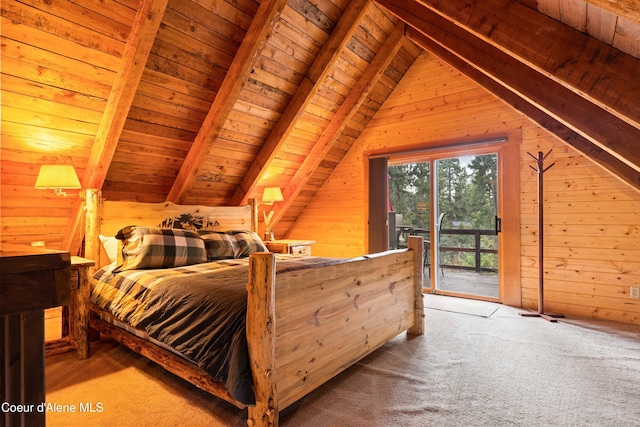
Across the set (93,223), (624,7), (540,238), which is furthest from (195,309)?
(540,238)

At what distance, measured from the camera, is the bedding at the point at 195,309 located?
5.26ft

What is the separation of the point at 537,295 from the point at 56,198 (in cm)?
488

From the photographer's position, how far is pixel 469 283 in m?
4.61

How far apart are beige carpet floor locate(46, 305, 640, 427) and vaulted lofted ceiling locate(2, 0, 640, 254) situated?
4.42 feet

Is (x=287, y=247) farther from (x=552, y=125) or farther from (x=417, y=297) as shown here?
(x=552, y=125)

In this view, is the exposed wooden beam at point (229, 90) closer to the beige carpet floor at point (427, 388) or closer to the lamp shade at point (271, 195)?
the lamp shade at point (271, 195)

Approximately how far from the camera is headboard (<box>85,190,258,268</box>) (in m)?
2.91

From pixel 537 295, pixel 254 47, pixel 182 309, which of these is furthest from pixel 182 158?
pixel 537 295

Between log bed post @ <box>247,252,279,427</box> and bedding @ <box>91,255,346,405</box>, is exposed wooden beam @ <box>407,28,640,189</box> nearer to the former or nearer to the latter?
bedding @ <box>91,255,346,405</box>

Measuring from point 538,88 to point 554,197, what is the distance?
1871mm

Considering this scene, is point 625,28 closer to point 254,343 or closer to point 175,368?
point 254,343

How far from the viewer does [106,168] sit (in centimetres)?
288

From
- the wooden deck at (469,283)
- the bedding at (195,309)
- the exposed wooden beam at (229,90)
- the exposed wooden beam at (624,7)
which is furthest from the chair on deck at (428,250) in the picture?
the exposed wooden beam at (624,7)

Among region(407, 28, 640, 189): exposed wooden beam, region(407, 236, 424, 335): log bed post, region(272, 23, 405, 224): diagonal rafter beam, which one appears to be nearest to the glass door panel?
region(407, 28, 640, 189): exposed wooden beam
